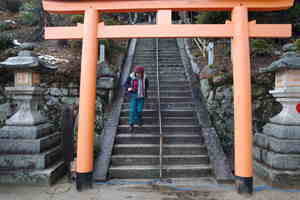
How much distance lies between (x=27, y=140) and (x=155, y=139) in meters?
2.63

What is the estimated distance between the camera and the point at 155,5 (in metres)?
3.62

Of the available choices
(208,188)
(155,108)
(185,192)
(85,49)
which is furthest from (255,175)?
(85,49)

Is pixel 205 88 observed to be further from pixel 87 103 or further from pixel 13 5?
pixel 13 5

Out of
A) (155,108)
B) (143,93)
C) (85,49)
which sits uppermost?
(85,49)

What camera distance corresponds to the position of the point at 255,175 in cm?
418

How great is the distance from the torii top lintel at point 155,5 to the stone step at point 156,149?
285 centimetres

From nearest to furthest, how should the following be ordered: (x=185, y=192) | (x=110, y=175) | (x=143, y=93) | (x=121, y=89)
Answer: (x=185, y=192), (x=110, y=175), (x=143, y=93), (x=121, y=89)

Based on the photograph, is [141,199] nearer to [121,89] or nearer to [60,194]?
[60,194]

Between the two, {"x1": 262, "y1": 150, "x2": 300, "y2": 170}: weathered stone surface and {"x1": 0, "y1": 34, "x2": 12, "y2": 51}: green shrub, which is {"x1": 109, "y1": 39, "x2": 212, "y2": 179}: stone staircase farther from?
{"x1": 0, "y1": 34, "x2": 12, "y2": 51}: green shrub

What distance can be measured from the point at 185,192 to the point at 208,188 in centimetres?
46

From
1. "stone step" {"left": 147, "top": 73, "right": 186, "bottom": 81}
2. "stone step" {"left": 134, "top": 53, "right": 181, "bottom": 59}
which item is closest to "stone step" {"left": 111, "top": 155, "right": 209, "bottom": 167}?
"stone step" {"left": 147, "top": 73, "right": 186, "bottom": 81}

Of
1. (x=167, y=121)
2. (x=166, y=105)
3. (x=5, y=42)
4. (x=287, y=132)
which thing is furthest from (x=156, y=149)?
(x=5, y=42)

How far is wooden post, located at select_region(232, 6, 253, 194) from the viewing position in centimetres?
339

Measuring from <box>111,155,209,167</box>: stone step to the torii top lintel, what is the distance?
2.95m
